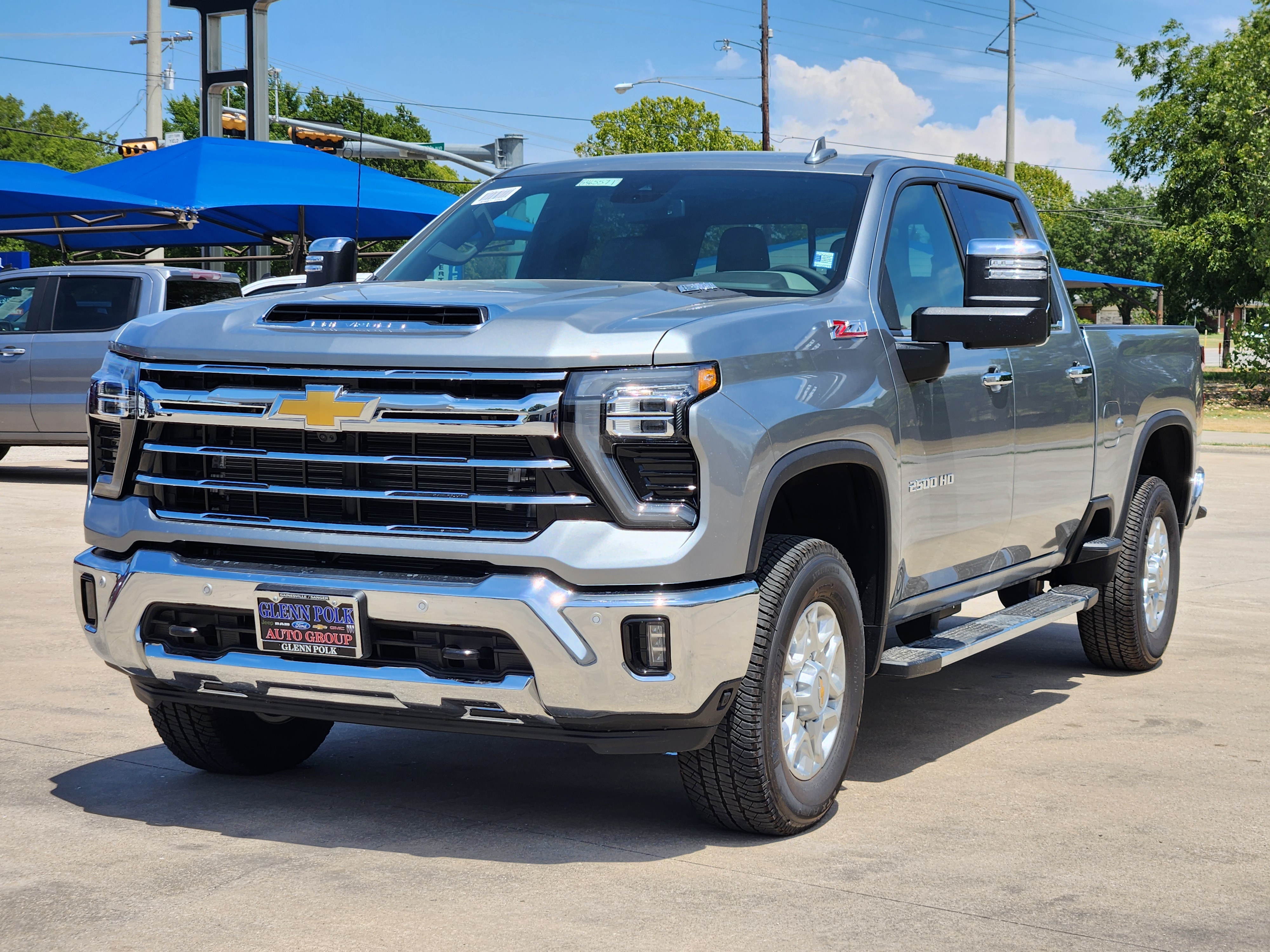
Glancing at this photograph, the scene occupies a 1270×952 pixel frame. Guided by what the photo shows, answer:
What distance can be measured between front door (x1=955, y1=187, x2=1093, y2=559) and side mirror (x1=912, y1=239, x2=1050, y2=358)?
76 cm

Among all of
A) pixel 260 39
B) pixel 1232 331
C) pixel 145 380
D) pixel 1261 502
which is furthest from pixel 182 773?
pixel 1232 331

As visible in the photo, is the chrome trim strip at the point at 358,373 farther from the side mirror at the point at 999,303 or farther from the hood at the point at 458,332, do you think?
the side mirror at the point at 999,303

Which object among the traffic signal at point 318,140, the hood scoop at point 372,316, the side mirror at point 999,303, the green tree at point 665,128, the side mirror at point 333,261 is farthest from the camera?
the green tree at point 665,128

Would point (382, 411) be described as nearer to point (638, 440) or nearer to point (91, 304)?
point (638, 440)

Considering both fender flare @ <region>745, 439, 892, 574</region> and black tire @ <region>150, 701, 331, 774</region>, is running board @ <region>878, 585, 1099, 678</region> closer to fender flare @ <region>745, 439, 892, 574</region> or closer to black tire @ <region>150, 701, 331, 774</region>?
fender flare @ <region>745, 439, 892, 574</region>

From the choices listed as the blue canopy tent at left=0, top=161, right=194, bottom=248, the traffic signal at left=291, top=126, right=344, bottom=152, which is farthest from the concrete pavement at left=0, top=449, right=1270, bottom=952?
the traffic signal at left=291, top=126, right=344, bottom=152

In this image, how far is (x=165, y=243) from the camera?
19.9 metres

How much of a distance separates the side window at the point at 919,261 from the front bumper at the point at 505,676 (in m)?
1.59

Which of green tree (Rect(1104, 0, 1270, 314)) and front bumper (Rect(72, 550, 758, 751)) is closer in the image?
front bumper (Rect(72, 550, 758, 751))

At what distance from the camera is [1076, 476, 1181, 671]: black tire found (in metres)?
7.05

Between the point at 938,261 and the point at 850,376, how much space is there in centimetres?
124

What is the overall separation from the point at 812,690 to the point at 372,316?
5.35 ft

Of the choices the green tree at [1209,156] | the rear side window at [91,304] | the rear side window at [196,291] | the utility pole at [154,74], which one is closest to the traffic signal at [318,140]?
the rear side window at [196,291]

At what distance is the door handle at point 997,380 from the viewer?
5.57m
